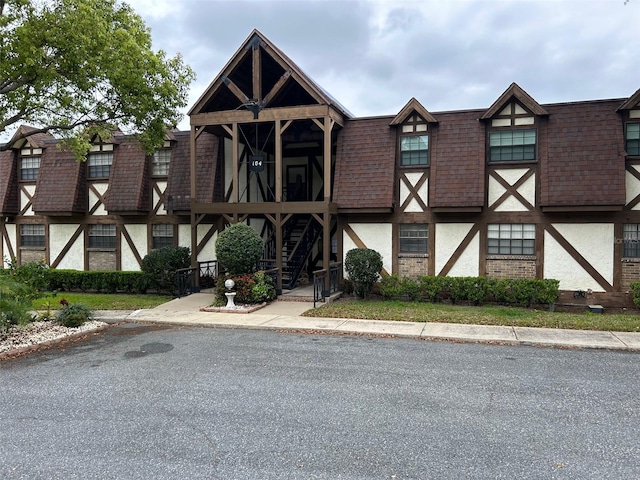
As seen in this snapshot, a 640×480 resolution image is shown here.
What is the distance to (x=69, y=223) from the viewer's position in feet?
63.8

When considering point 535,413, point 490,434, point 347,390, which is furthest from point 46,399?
point 535,413

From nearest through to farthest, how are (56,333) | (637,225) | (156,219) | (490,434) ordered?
(490,434)
(56,333)
(637,225)
(156,219)

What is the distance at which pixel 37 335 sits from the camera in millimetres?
9695

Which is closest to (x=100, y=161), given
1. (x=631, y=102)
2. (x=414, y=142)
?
(x=414, y=142)

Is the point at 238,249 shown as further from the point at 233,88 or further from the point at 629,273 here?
the point at 629,273

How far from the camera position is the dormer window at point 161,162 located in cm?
1828

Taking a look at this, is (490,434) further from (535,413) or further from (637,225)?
(637,225)

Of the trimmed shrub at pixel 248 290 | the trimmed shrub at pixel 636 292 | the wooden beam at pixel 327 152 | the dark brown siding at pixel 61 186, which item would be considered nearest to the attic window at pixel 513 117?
the wooden beam at pixel 327 152

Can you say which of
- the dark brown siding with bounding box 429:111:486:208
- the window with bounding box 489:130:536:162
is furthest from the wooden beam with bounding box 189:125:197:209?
the window with bounding box 489:130:536:162

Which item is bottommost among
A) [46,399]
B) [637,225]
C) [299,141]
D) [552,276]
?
[46,399]

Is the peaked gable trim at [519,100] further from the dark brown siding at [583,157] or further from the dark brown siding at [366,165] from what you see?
the dark brown siding at [366,165]

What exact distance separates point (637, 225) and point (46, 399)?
591 inches

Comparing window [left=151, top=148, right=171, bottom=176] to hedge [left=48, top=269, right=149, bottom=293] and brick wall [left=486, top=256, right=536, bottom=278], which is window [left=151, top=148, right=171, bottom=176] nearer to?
hedge [left=48, top=269, right=149, bottom=293]

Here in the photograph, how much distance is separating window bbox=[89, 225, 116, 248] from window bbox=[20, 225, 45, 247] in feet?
8.64
